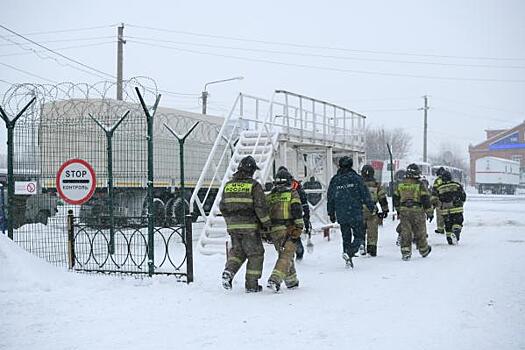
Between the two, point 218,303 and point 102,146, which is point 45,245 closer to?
point 102,146

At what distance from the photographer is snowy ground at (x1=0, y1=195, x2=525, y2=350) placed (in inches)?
201

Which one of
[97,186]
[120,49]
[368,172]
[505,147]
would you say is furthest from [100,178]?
[505,147]

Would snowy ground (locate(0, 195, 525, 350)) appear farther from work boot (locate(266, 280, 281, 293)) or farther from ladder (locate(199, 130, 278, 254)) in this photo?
ladder (locate(199, 130, 278, 254))

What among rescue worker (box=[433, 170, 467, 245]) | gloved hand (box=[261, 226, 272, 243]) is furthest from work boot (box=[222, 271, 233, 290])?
rescue worker (box=[433, 170, 467, 245])

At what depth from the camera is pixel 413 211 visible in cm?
1023

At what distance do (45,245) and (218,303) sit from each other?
5.40 meters

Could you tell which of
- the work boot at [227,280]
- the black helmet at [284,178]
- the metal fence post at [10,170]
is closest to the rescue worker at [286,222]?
the black helmet at [284,178]

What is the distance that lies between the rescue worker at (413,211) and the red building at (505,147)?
185ft

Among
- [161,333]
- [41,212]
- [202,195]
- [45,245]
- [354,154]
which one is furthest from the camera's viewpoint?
[202,195]

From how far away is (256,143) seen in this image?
12453 millimetres

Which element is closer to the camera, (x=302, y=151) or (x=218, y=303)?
(x=218, y=303)

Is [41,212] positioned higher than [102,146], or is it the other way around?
[102,146]

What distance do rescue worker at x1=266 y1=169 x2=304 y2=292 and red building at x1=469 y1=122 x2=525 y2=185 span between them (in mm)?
59788

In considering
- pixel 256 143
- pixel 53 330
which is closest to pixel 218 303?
pixel 53 330
